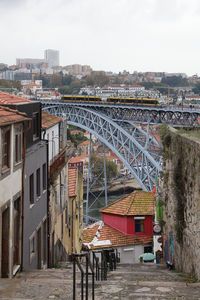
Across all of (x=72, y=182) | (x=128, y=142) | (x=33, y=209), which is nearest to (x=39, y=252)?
(x=33, y=209)

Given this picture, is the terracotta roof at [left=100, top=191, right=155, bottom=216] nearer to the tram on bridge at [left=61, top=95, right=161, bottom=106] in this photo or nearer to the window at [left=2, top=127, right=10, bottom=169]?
the window at [left=2, top=127, right=10, bottom=169]

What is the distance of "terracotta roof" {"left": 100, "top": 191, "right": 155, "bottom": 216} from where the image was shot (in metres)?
18.8

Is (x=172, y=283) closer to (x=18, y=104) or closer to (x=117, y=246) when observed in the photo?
(x=18, y=104)

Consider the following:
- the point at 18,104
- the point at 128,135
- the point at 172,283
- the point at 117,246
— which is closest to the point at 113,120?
the point at 128,135

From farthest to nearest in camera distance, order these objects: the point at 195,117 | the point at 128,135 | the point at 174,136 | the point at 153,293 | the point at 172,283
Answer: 1. the point at 128,135
2. the point at 195,117
3. the point at 174,136
4. the point at 172,283
5. the point at 153,293

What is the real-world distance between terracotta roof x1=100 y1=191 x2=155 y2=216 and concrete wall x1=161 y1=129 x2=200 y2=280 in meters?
5.84

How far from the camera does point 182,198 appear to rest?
9891mm

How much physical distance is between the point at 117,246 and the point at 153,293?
11349 millimetres

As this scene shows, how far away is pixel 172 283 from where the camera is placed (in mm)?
7707

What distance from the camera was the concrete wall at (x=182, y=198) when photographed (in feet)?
27.7

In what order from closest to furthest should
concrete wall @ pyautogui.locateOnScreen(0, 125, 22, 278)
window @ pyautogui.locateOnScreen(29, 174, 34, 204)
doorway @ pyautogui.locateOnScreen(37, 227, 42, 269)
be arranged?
concrete wall @ pyautogui.locateOnScreen(0, 125, 22, 278), window @ pyautogui.locateOnScreen(29, 174, 34, 204), doorway @ pyautogui.locateOnScreen(37, 227, 42, 269)

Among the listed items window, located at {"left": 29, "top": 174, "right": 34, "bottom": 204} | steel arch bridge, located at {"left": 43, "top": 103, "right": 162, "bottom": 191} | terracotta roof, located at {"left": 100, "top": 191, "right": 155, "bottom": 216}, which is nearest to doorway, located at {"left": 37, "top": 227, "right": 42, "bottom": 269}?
window, located at {"left": 29, "top": 174, "right": 34, "bottom": 204}

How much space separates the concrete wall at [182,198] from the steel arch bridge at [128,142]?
22.5m

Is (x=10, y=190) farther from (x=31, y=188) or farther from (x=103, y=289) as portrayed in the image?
(x=103, y=289)
